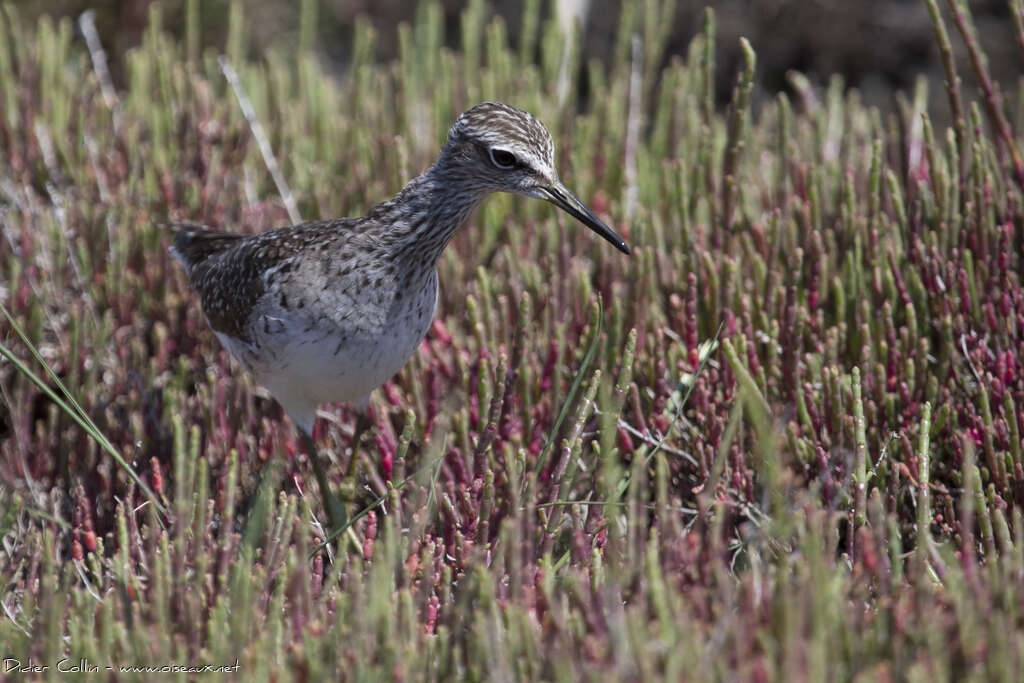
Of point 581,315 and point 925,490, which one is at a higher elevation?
point 581,315

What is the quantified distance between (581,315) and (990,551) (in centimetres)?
185

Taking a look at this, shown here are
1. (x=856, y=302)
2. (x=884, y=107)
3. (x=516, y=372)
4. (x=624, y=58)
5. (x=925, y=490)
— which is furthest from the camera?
(x=884, y=107)

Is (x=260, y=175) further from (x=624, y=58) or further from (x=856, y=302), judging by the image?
(x=856, y=302)

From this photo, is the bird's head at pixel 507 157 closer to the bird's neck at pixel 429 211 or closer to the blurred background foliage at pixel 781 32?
the bird's neck at pixel 429 211

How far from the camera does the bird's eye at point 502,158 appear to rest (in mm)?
3664

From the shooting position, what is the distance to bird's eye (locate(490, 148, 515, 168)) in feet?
12.0

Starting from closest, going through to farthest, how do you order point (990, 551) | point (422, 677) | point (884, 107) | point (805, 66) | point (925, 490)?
1. point (422, 677)
2. point (925, 490)
3. point (990, 551)
4. point (884, 107)
5. point (805, 66)

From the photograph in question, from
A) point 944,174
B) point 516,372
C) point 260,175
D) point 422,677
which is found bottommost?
point 422,677

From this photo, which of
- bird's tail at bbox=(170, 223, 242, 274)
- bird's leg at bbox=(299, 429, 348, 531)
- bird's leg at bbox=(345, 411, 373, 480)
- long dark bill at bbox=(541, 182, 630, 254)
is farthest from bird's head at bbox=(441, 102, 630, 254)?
bird's tail at bbox=(170, 223, 242, 274)

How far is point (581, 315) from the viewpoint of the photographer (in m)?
4.39

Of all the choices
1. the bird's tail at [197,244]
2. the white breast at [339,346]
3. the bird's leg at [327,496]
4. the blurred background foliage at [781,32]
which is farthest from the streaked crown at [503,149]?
the blurred background foliage at [781,32]

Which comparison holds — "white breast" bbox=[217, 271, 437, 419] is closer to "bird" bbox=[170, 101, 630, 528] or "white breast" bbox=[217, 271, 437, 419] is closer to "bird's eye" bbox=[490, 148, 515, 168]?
"bird" bbox=[170, 101, 630, 528]

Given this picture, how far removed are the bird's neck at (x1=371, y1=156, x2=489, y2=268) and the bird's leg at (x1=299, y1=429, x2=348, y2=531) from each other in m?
0.87

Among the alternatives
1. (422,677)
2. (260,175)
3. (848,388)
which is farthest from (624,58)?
(422,677)
